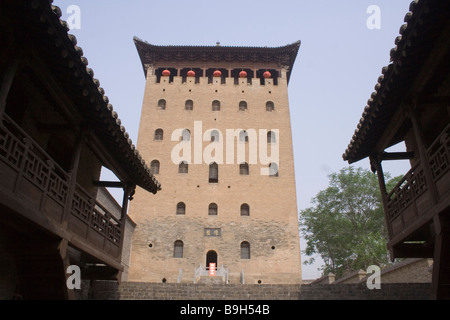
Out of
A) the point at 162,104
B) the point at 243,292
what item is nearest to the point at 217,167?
the point at 162,104

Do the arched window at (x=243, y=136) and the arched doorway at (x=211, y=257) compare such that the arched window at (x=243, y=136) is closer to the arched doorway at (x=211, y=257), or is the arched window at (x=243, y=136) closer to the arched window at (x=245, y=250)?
the arched window at (x=245, y=250)

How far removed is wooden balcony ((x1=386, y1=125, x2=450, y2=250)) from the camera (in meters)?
6.33

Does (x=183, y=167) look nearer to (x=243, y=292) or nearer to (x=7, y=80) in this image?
(x=243, y=292)

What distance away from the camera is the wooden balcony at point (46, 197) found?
556 cm

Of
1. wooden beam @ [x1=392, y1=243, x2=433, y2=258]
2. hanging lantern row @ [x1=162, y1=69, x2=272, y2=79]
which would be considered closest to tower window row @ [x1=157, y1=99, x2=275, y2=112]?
hanging lantern row @ [x1=162, y1=69, x2=272, y2=79]

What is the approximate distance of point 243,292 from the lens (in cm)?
1218

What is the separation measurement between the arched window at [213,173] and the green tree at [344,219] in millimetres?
10691

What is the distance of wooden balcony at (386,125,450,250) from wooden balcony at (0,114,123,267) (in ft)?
20.3

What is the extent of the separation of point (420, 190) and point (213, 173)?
65.8 ft

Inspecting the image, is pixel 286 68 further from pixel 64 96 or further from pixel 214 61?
pixel 64 96

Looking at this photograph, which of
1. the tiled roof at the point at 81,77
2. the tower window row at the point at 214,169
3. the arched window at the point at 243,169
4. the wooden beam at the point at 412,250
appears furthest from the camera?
the arched window at the point at 243,169

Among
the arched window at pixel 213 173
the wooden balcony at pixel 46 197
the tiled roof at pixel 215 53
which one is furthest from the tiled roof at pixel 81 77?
the tiled roof at pixel 215 53

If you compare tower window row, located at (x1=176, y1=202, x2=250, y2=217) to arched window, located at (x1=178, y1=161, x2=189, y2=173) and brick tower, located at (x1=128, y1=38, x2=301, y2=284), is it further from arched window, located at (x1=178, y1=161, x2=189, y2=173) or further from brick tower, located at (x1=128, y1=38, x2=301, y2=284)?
arched window, located at (x1=178, y1=161, x2=189, y2=173)
